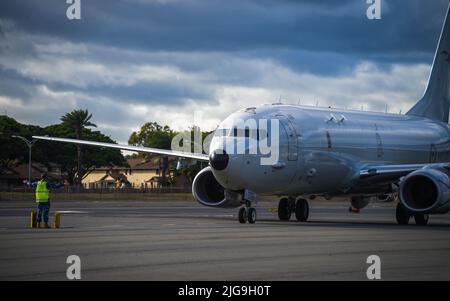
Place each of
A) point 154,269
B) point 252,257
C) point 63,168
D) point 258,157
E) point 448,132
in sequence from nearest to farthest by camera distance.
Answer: point 154,269
point 252,257
point 258,157
point 448,132
point 63,168

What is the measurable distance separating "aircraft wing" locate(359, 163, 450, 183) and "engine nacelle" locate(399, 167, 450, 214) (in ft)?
2.00

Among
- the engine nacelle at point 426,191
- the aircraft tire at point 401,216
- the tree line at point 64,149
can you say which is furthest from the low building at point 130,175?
the engine nacelle at point 426,191

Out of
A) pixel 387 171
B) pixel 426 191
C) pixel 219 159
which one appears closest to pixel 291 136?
pixel 219 159

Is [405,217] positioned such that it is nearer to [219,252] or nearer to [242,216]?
[242,216]

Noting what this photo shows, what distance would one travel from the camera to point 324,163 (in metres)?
34.9

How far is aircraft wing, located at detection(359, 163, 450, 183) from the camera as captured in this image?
33750 mm

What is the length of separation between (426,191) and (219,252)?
55.4ft

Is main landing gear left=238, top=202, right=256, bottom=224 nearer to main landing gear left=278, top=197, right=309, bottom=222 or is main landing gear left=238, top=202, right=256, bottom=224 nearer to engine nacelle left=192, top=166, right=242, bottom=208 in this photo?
engine nacelle left=192, top=166, right=242, bottom=208

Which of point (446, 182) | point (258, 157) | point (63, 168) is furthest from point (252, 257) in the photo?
point (63, 168)

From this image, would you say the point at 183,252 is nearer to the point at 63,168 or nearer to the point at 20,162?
the point at 20,162

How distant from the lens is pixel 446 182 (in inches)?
1264

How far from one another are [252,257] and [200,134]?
12521 cm
